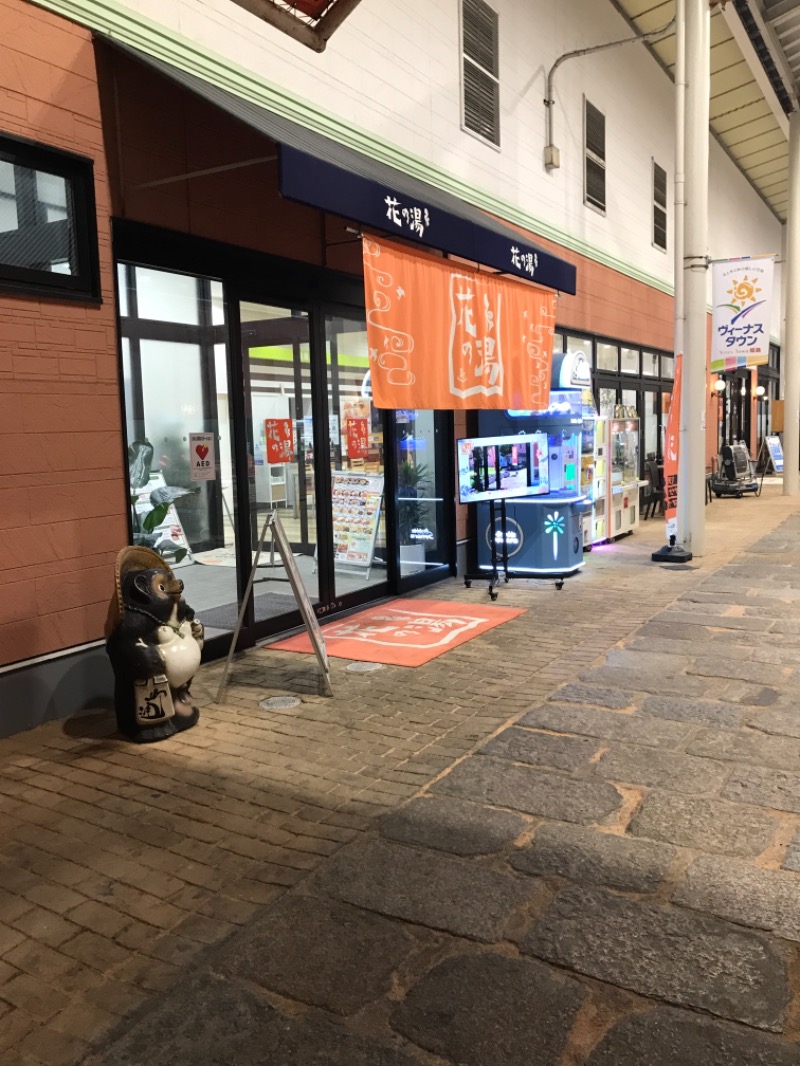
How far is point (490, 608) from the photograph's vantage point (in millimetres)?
7457

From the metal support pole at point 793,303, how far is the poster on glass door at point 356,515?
12.4 meters

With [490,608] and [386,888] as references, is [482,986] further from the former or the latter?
[490,608]

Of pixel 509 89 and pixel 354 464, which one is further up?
pixel 509 89

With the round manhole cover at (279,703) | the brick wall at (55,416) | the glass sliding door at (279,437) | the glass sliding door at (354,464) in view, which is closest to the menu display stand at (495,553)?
the glass sliding door at (354,464)

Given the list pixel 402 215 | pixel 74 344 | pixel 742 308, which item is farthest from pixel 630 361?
pixel 74 344

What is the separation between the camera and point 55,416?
185 inches

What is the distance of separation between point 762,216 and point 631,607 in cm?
2012

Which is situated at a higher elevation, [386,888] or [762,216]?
[762,216]

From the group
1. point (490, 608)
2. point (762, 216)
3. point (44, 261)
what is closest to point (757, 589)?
point (490, 608)

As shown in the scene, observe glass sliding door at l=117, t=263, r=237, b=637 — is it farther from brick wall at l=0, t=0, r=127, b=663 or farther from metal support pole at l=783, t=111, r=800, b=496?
metal support pole at l=783, t=111, r=800, b=496

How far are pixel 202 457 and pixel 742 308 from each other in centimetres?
943

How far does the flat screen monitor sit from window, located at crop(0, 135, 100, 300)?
157 inches

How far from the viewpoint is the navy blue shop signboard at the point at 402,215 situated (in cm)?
466

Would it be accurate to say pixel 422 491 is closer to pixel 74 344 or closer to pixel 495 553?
pixel 495 553
